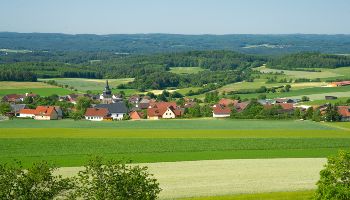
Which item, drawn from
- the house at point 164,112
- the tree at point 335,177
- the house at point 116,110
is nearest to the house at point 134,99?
the house at point 116,110

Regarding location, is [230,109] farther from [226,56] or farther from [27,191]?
[226,56]

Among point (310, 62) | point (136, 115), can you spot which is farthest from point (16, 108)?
point (310, 62)

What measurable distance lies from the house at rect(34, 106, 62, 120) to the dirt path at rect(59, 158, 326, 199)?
1446 inches

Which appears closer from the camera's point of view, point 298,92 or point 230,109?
point 230,109

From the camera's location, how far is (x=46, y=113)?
221 ft

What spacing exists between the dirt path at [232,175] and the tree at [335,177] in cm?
560

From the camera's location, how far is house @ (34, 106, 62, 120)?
6694 centimetres

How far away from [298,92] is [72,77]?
57.9 meters

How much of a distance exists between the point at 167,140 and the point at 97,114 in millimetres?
27295

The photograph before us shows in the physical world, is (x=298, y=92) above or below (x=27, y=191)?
below

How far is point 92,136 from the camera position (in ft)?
151

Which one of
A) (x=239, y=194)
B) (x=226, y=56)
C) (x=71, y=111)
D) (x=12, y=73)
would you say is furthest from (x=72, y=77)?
(x=239, y=194)

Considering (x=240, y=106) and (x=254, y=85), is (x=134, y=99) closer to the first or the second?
(x=240, y=106)

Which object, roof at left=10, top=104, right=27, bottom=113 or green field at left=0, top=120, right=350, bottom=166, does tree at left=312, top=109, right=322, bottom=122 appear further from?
roof at left=10, top=104, right=27, bottom=113
